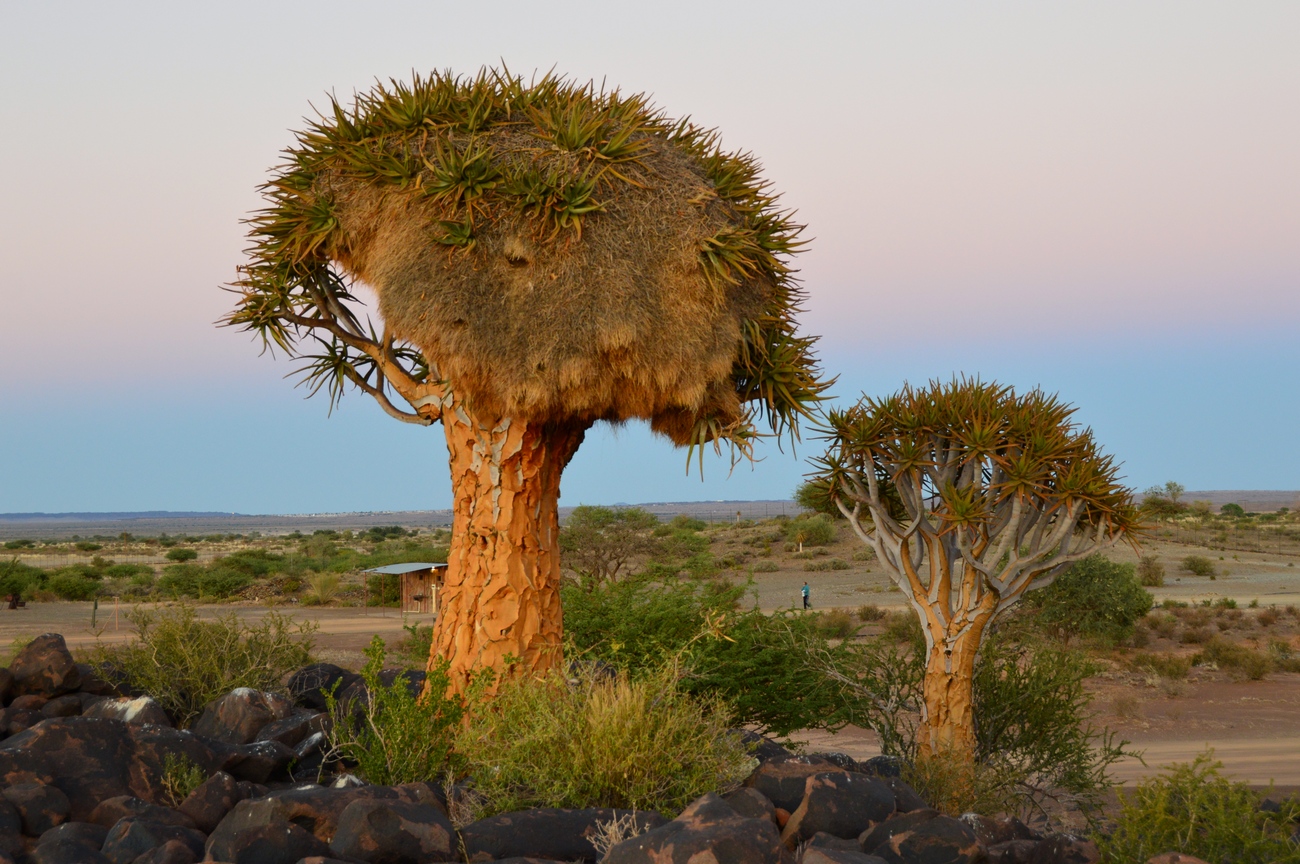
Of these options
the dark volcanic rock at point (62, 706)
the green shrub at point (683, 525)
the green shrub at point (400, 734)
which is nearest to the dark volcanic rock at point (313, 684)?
the green shrub at point (400, 734)

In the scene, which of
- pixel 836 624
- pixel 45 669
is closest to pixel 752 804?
pixel 45 669

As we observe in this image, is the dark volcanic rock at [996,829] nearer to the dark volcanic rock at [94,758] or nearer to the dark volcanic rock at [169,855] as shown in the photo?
the dark volcanic rock at [169,855]

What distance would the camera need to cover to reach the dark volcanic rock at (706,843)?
14.1 feet

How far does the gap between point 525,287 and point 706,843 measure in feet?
13.4

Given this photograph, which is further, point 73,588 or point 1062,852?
point 73,588

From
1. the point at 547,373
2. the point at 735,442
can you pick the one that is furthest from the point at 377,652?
the point at 735,442

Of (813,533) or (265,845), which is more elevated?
(265,845)

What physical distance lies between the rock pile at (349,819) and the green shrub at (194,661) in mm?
1231

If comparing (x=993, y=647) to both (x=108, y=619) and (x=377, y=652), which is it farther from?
(x=108, y=619)

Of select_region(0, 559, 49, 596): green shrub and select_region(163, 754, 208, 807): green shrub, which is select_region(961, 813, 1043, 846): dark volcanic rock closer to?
select_region(163, 754, 208, 807): green shrub

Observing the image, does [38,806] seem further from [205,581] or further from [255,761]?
[205,581]

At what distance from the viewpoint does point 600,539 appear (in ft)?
111

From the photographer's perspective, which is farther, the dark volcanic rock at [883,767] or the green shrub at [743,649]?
the green shrub at [743,649]

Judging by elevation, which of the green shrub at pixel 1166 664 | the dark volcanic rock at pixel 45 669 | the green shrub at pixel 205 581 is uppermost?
the dark volcanic rock at pixel 45 669
